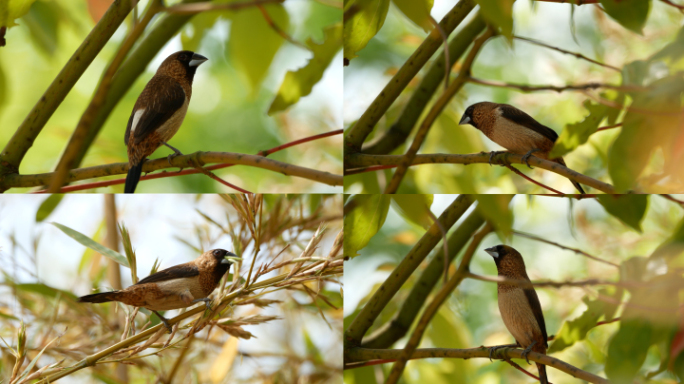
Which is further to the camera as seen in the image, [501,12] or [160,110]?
[160,110]

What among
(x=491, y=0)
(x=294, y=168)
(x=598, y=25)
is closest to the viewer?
(x=491, y=0)

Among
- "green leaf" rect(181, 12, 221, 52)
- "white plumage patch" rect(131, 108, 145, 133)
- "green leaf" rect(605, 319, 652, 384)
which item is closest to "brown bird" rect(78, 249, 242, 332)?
"white plumage patch" rect(131, 108, 145, 133)

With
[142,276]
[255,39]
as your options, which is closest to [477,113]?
[255,39]

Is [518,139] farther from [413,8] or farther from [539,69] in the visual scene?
[413,8]

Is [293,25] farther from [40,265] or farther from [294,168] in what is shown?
[40,265]

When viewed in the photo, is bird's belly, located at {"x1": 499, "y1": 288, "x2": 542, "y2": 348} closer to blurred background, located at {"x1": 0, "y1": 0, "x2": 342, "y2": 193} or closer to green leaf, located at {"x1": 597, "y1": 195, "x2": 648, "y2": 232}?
green leaf, located at {"x1": 597, "y1": 195, "x2": 648, "y2": 232}

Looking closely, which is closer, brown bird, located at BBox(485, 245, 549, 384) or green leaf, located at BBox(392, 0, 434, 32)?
green leaf, located at BBox(392, 0, 434, 32)

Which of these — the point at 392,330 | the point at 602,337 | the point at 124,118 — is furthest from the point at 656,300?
the point at 124,118
